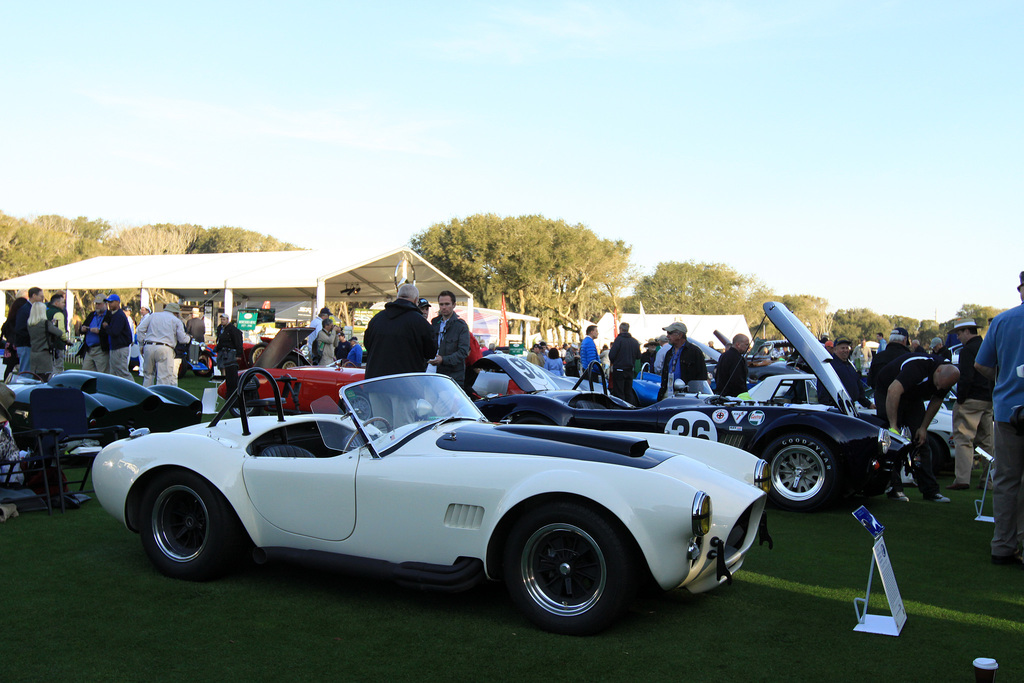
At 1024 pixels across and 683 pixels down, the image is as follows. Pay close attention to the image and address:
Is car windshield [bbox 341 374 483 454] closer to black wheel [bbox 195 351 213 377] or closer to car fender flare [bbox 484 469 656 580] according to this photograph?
car fender flare [bbox 484 469 656 580]

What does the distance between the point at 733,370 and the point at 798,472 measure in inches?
111

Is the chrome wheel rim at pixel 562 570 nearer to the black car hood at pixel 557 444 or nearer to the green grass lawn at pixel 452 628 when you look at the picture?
the green grass lawn at pixel 452 628

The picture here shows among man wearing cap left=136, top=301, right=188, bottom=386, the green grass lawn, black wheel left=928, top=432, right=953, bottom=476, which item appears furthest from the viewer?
man wearing cap left=136, top=301, right=188, bottom=386

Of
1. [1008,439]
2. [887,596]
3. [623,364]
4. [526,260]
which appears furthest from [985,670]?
[526,260]

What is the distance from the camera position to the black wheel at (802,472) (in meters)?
6.59

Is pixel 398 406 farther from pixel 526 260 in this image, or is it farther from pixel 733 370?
pixel 526 260

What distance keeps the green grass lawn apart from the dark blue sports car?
1.55 metres

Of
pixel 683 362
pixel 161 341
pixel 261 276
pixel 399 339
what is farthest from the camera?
pixel 261 276

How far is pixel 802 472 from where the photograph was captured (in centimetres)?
679

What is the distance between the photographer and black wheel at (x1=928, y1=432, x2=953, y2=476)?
360 inches

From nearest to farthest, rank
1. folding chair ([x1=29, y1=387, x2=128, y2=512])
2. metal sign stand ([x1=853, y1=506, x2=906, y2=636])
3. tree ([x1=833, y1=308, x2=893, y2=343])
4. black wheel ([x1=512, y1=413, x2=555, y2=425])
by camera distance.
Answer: metal sign stand ([x1=853, y1=506, x2=906, y2=636]), folding chair ([x1=29, y1=387, x2=128, y2=512]), black wheel ([x1=512, y1=413, x2=555, y2=425]), tree ([x1=833, y1=308, x2=893, y2=343])

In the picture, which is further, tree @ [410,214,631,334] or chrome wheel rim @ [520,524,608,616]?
tree @ [410,214,631,334]

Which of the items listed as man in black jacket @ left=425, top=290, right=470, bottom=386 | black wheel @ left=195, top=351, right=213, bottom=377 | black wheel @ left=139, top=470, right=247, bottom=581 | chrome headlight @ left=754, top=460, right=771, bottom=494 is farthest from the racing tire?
chrome headlight @ left=754, top=460, right=771, bottom=494

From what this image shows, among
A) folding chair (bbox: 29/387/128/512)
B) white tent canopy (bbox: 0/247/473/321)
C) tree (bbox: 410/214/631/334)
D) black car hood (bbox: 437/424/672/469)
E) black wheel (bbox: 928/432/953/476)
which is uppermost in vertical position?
tree (bbox: 410/214/631/334)
